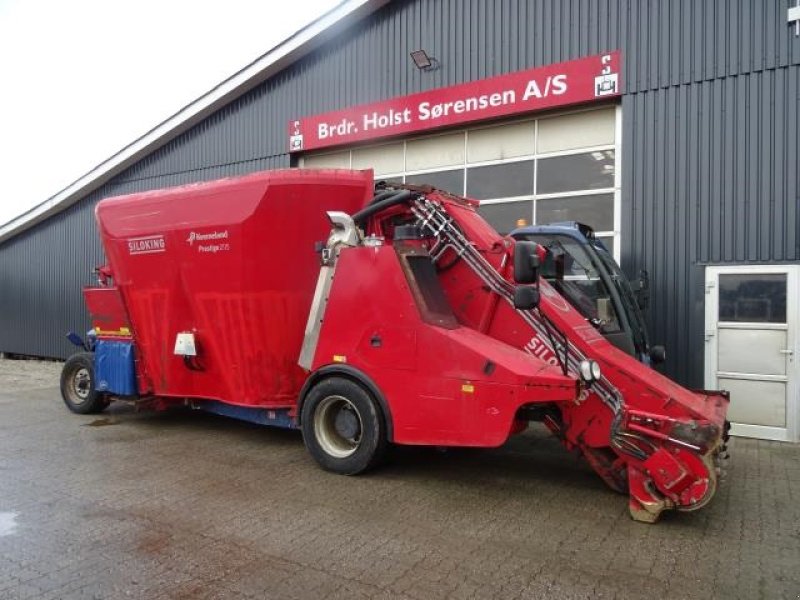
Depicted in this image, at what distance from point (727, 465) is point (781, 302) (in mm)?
2521

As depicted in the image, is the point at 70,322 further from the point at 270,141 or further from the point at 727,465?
the point at 727,465

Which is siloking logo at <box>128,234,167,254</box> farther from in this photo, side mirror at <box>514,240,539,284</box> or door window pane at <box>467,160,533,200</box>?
door window pane at <box>467,160,533,200</box>

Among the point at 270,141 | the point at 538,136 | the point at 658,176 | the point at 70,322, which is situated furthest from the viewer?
the point at 70,322

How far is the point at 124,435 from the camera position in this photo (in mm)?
7484

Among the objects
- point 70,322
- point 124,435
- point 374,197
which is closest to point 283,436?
point 124,435

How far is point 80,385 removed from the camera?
8883 mm

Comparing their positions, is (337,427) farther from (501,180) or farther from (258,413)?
(501,180)

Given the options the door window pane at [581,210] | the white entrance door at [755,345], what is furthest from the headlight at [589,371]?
the door window pane at [581,210]

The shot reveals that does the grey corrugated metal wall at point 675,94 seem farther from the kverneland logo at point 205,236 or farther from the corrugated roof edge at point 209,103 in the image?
the kverneland logo at point 205,236

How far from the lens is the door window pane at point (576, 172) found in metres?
9.23

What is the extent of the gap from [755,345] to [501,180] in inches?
176

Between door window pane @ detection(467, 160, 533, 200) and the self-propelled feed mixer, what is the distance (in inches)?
161

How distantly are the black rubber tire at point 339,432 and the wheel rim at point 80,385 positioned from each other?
4.53 m

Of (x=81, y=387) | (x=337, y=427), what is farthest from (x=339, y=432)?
(x=81, y=387)
